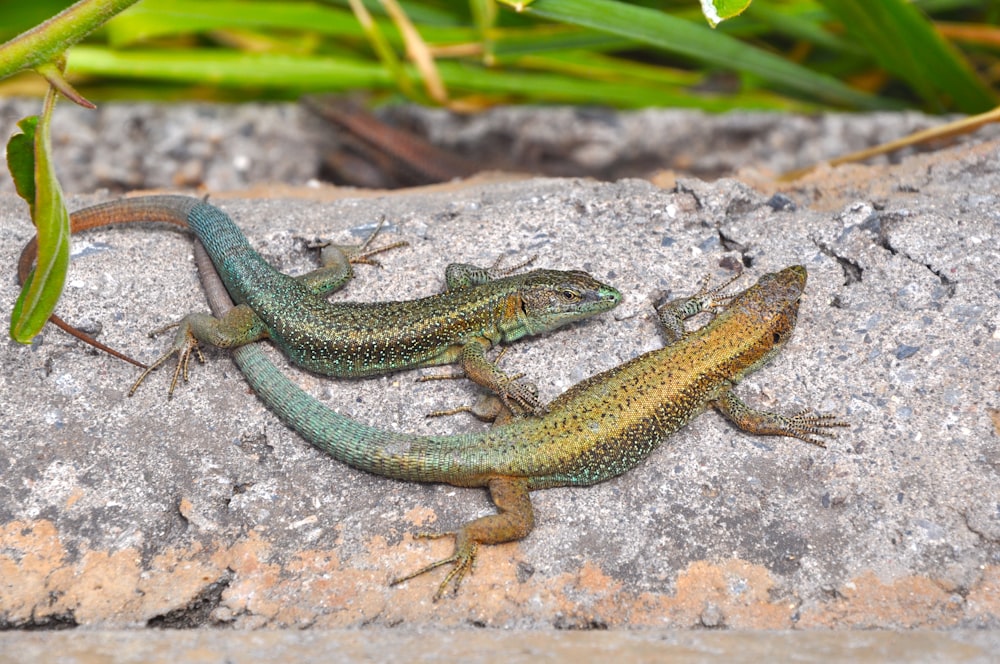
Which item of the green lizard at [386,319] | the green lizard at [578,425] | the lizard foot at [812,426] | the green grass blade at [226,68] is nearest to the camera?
the green lizard at [578,425]

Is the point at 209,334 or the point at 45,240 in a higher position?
the point at 45,240

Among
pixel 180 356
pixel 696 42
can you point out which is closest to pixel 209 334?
pixel 180 356

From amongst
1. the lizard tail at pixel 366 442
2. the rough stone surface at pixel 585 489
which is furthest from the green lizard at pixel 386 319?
the lizard tail at pixel 366 442

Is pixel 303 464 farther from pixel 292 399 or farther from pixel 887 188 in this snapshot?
pixel 887 188

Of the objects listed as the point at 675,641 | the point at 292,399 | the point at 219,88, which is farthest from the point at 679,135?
the point at 675,641

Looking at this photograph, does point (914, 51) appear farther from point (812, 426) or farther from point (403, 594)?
point (403, 594)

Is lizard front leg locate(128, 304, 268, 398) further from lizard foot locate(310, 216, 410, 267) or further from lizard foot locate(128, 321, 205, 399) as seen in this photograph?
lizard foot locate(310, 216, 410, 267)

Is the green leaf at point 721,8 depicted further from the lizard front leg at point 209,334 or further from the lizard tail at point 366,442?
the lizard front leg at point 209,334
